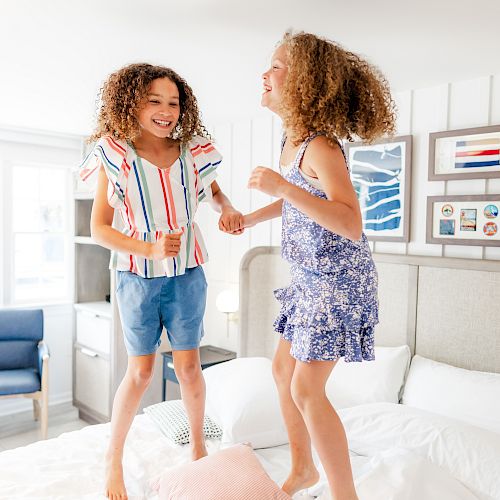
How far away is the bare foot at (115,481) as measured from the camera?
182 centimetres

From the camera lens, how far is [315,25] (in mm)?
1870

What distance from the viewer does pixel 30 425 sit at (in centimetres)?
419

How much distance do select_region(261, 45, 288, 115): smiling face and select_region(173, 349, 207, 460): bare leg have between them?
921 mm

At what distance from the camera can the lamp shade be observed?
3.64 meters

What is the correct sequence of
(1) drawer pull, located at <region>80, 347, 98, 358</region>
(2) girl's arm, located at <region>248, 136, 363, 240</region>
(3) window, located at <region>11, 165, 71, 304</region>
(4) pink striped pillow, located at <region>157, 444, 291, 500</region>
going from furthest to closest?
1. (3) window, located at <region>11, 165, 71, 304</region>
2. (1) drawer pull, located at <region>80, 347, 98, 358</region>
3. (4) pink striped pillow, located at <region>157, 444, 291, 500</region>
4. (2) girl's arm, located at <region>248, 136, 363, 240</region>

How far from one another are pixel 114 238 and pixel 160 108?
449 millimetres

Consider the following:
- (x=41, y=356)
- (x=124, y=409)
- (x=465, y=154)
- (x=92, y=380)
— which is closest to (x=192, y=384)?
(x=124, y=409)

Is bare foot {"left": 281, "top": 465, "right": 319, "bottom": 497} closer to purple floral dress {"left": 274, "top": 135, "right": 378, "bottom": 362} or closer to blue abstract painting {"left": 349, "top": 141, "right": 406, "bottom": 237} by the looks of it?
purple floral dress {"left": 274, "top": 135, "right": 378, "bottom": 362}

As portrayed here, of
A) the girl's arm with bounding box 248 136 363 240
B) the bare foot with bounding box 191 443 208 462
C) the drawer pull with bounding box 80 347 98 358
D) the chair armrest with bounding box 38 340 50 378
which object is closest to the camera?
the girl's arm with bounding box 248 136 363 240

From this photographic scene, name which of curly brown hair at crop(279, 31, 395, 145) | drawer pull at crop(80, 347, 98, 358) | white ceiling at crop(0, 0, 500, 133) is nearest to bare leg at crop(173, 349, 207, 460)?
curly brown hair at crop(279, 31, 395, 145)

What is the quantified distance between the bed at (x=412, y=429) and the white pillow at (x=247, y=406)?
0.06ft

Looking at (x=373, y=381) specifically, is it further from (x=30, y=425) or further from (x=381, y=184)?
(x=30, y=425)

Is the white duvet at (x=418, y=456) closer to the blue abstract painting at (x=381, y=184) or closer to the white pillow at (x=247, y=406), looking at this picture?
the white pillow at (x=247, y=406)

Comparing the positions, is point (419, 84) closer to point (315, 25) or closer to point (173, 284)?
point (315, 25)
